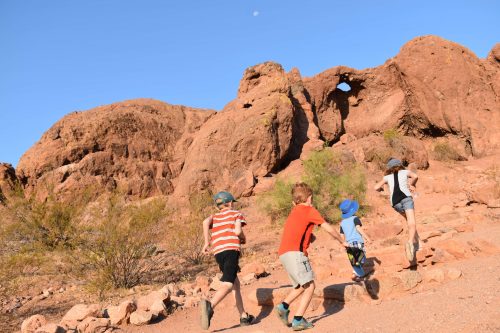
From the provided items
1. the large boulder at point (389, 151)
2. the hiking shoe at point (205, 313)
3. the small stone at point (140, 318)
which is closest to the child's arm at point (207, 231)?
the hiking shoe at point (205, 313)

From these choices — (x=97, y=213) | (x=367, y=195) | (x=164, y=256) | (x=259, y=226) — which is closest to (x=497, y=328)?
(x=97, y=213)

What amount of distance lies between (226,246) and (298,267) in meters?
0.89

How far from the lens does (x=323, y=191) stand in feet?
49.5

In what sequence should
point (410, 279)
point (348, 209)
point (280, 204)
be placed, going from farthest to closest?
point (280, 204), point (348, 209), point (410, 279)

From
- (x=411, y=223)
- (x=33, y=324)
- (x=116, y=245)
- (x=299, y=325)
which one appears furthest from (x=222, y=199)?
(x=116, y=245)

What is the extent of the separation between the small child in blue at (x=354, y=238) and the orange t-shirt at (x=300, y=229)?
3.93 feet

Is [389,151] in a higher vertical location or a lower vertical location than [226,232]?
higher

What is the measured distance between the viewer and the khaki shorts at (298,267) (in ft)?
13.6

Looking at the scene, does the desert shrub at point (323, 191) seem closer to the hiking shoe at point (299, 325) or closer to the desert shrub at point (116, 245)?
the desert shrub at point (116, 245)

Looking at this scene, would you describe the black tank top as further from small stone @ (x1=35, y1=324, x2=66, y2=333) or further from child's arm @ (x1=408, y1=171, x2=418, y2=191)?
small stone @ (x1=35, y1=324, x2=66, y2=333)

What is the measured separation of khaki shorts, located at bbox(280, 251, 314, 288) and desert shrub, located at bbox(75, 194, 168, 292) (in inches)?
193

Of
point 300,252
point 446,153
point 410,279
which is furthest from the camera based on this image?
point 446,153

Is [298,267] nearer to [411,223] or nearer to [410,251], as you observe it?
[410,251]

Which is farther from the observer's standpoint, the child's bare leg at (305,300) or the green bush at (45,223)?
the green bush at (45,223)
